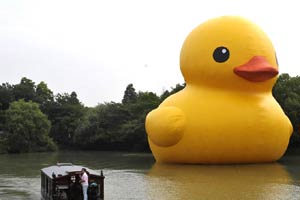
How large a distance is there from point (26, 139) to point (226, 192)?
32.1 meters

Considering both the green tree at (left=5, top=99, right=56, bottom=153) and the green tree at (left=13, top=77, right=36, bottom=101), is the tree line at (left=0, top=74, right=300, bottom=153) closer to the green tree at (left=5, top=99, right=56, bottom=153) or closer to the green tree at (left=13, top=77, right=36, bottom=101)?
the green tree at (left=5, top=99, right=56, bottom=153)

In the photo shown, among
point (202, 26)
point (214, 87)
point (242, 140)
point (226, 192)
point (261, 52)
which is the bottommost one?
point (226, 192)

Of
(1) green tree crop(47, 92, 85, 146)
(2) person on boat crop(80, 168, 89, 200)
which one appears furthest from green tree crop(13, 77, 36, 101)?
(2) person on boat crop(80, 168, 89, 200)

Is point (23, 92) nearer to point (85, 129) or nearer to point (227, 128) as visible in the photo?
point (85, 129)

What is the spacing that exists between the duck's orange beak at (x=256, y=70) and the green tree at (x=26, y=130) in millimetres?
26543

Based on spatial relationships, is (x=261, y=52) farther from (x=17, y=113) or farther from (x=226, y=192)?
(x=17, y=113)

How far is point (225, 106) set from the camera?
20.4 metres

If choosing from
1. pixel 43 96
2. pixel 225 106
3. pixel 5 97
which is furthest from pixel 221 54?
pixel 43 96

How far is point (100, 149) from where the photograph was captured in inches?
1774

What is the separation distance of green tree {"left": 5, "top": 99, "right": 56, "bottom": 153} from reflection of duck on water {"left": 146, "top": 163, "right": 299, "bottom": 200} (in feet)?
78.6

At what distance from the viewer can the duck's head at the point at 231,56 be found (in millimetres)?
20250

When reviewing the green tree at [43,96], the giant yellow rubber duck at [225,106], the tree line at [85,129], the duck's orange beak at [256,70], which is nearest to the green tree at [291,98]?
the tree line at [85,129]

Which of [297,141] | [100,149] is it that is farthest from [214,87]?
[100,149]

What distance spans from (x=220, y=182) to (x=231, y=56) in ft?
21.9
